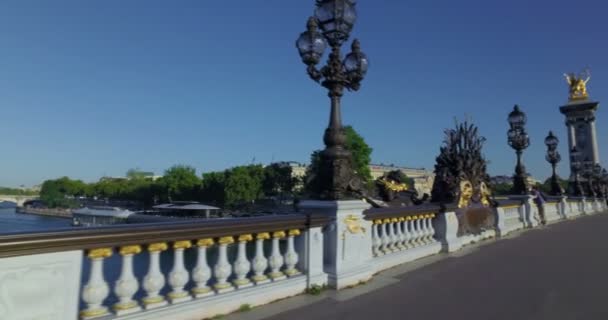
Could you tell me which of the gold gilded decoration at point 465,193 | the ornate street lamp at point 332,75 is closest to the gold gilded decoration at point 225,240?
the ornate street lamp at point 332,75

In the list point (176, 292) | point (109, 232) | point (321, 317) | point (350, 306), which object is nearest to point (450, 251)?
point (350, 306)

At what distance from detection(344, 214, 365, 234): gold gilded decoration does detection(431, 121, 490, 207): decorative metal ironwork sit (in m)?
4.47

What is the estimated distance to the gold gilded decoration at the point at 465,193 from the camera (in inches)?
377

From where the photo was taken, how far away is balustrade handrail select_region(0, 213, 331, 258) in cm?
268

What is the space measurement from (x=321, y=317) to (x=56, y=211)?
113 m

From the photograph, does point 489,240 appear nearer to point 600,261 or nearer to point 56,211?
point 600,261

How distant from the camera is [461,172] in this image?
10219 mm

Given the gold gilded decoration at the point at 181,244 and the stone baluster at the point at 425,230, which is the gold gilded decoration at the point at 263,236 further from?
the stone baluster at the point at 425,230

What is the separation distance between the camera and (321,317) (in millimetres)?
4160

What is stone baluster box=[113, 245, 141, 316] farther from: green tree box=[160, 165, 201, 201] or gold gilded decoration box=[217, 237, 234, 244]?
green tree box=[160, 165, 201, 201]

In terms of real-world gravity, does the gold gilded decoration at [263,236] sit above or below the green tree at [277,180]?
below

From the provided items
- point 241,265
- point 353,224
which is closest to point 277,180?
point 353,224

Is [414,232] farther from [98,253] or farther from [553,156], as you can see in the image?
[553,156]

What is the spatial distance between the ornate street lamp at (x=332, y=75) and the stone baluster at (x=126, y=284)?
303 centimetres
